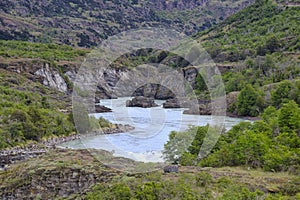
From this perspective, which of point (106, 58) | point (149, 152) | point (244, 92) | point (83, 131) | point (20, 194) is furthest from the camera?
point (106, 58)

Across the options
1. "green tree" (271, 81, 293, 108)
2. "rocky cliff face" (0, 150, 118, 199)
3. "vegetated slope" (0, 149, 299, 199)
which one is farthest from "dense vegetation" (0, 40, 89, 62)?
"vegetated slope" (0, 149, 299, 199)

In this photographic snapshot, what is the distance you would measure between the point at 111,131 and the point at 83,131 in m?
3.72

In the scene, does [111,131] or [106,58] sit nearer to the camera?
[111,131]

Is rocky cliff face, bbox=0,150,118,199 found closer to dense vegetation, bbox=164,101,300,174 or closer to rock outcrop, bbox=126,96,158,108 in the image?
dense vegetation, bbox=164,101,300,174

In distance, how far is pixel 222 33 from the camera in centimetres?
12231

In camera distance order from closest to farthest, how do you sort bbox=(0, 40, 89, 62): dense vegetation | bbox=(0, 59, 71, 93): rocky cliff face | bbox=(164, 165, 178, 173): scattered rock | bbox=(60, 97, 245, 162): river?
bbox=(164, 165, 178, 173): scattered rock < bbox=(60, 97, 245, 162): river < bbox=(0, 59, 71, 93): rocky cliff face < bbox=(0, 40, 89, 62): dense vegetation

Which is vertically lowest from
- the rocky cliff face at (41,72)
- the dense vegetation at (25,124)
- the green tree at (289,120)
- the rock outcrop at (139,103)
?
the dense vegetation at (25,124)

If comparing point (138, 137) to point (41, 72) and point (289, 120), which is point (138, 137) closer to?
point (289, 120)

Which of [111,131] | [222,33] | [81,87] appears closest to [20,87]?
[81,87]

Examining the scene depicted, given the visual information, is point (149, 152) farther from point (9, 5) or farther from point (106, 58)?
point (9, 5)

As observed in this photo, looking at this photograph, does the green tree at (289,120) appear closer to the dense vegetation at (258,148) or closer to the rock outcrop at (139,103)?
the dense vegetation at (258,148)

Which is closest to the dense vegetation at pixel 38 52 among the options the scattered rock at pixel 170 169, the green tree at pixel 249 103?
the green tree at pixel 249 103

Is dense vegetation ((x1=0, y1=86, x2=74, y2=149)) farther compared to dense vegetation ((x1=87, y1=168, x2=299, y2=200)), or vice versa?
dense vegetation ((x1=0, y1=86, x2=74, y2=149))

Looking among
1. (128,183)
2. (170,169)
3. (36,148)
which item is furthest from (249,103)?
(128,183)
